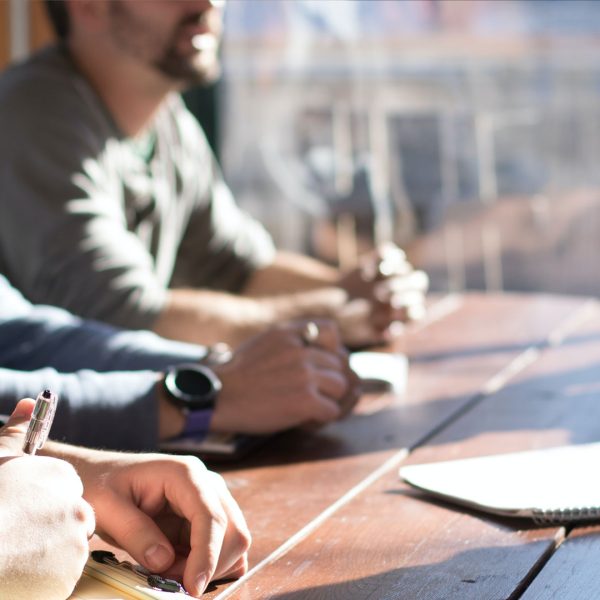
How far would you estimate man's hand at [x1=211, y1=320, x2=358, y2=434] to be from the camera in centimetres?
117

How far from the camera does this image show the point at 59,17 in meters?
2.07

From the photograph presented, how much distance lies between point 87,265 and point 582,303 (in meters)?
0.99

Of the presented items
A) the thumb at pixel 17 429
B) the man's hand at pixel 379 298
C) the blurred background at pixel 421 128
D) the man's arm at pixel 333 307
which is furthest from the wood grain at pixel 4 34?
the thumb at pixel 17 429

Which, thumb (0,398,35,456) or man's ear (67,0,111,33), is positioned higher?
man's ear (67,0,111,33)

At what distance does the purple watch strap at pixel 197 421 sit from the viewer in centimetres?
116

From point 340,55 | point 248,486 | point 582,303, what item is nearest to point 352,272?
point 582,303

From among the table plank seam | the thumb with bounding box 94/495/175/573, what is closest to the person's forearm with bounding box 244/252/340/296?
the table plank seam

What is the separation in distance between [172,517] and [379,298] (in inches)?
40.5

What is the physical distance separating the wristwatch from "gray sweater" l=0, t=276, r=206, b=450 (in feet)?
0.07

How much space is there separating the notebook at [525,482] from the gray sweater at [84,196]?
A: 78cm

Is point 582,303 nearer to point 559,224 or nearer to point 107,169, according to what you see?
point 107,169

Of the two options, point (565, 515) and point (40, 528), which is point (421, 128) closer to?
point (565, 515)

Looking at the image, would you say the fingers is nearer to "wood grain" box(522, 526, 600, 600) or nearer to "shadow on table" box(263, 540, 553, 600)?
"shadow on table" box(263, 540, 553, 600)

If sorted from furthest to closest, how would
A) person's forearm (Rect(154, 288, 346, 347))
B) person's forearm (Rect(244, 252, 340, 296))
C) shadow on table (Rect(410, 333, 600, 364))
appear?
person's forearm (Rect(244, 252, 340, 296))
person's forearm (Rect(154, 288, 346, 347))
shadow on table (Rect(410, 333, 600, 364))
